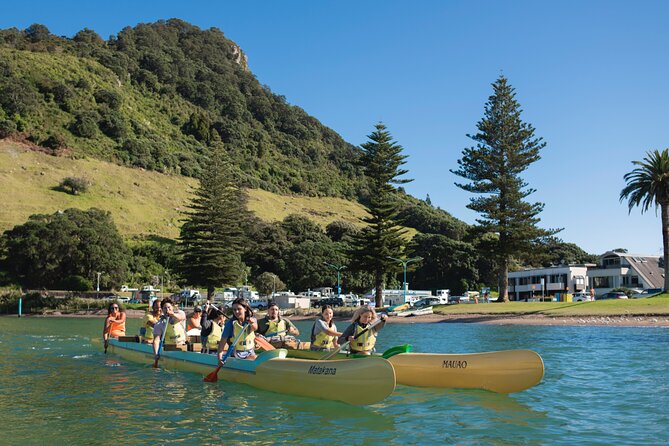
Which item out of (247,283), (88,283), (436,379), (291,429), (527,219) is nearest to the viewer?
(291,429)

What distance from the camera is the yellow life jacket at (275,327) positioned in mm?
14906

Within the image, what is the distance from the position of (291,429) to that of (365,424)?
3.96 ft

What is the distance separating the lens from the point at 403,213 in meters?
121

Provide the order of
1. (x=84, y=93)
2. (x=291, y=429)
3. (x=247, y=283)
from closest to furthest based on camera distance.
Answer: (x=291, y=429) < (x=247, y=283) < (x=84, y=93)

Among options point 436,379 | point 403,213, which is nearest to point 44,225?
point 436,379

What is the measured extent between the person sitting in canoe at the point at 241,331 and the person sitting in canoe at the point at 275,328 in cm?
81

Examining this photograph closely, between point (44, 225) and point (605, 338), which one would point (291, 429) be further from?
point (44, 225)

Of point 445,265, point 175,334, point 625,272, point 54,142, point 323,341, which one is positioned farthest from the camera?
point 54,142

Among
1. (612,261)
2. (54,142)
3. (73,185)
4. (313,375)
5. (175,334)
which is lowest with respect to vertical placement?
(313,375)

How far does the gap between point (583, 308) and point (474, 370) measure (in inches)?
1336

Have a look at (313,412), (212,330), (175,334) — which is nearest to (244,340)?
(212,330)

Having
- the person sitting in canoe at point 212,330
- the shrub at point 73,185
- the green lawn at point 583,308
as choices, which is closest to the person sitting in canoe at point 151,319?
the person sitting in canoe at point 212,330

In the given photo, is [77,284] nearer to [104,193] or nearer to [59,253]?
[59,253]

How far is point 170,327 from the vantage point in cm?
1722
